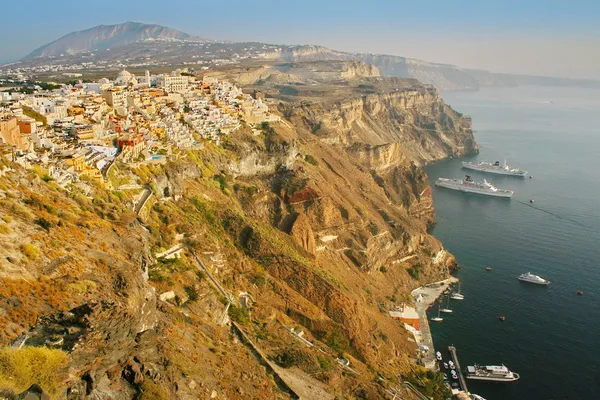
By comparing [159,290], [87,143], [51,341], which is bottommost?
[159,290]

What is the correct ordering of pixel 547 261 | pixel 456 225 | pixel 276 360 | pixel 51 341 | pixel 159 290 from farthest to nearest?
pixel 456 225, pixel 547 261, pixel 276 360, pixel 159 290, pixel 51 341

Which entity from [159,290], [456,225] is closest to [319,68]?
[456,225]

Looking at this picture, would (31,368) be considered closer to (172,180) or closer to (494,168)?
(172,180)

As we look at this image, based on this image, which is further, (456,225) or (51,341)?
(456,225)

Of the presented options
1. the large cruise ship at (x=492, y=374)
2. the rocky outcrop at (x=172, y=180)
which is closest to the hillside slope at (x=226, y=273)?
the rocky outcrop at (x=172, y=180)

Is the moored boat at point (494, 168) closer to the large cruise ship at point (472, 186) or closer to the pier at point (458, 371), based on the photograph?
the large cruise ship at point (472, 186)

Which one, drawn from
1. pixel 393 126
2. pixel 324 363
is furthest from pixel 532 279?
pixel 393 126

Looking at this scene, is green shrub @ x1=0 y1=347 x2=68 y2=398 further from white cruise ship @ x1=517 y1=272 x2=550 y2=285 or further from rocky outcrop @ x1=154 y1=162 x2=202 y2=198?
white cruise ship @ x1=517 y1=272 x2=550 y2=285

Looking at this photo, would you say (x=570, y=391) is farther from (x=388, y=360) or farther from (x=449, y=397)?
(x=388, y=360)
